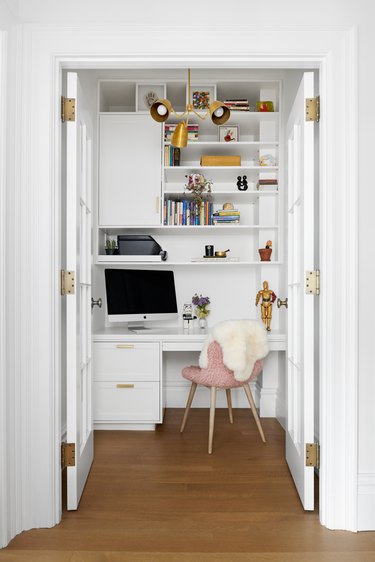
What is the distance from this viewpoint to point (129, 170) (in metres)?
3.84

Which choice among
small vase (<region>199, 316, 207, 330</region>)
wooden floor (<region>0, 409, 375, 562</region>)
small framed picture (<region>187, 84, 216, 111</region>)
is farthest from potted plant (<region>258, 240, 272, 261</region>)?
wooden floor (<region>0, 409, 375, 562</region>)

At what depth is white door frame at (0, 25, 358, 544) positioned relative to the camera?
80.2 inches

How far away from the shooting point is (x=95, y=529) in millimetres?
2055

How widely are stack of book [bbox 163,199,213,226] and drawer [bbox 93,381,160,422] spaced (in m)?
1.33

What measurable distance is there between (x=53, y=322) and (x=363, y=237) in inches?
55.7

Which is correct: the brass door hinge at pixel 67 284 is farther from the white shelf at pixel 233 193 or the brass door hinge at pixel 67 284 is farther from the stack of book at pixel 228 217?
the stack of book at pixel 228 217

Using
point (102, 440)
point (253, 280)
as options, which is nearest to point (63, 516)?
point (102, 440)

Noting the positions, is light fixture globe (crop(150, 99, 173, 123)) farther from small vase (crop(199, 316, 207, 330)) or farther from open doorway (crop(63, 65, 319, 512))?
small vase (crop(199, 316, 207, 330))

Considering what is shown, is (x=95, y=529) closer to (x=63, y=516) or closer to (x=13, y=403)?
(x=63, y=516)

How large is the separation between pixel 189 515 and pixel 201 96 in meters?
3.09

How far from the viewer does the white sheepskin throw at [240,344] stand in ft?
9.83

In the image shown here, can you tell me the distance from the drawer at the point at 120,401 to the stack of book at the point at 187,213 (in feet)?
4.36

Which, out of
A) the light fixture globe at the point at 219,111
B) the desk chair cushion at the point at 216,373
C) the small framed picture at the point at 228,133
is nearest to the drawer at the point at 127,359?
the desk chair cushion at the point at 216,373

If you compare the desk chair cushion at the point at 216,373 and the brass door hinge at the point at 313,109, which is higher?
the brass door hinge at the point at 313,109
